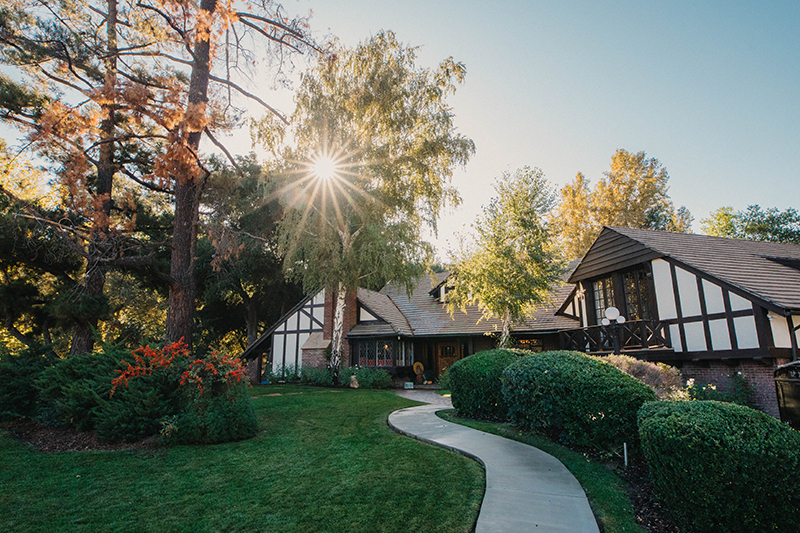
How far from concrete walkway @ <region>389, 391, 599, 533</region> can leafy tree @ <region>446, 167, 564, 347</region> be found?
8544 mm

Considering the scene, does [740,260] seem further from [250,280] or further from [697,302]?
[250,280]

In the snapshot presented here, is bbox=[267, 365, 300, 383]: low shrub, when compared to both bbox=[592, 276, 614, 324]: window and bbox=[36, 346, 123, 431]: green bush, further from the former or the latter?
bbox=[592, 276, 614, 324]: window

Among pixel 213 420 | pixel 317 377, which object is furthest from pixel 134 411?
pixel 317 377

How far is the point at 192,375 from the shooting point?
730 cm

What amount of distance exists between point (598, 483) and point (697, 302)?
411 inches

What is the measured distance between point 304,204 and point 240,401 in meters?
11.6

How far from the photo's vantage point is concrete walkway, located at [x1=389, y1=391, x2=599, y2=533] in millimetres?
3869

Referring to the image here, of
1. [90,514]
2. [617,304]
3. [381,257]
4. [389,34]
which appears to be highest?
[389,34]

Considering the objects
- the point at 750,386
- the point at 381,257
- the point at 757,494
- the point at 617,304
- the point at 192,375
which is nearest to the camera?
the point at 757,494

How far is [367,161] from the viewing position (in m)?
17.7

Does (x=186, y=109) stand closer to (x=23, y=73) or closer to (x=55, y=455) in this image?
(x=55, y=455)

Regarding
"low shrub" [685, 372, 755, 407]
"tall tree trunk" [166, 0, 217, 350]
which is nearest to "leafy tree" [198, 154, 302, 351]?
"tall tree trunk" [166, 0, 217, 350]

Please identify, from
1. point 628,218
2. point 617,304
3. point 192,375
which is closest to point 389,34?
point 617,304

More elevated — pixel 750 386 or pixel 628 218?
pixel 628 218
